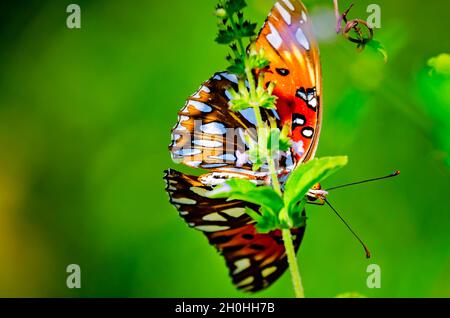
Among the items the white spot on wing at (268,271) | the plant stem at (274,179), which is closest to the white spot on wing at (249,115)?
the white spot on wing at (268,271)

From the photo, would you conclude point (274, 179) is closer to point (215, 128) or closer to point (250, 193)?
point (250, 193)

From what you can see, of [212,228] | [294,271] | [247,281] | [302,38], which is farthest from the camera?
[302,38]

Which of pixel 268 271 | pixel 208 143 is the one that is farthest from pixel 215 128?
pixel 268 271

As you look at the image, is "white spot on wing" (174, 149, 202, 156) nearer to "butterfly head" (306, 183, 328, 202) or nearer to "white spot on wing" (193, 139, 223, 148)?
"white spot on wing" (193, 139, 223, 148)

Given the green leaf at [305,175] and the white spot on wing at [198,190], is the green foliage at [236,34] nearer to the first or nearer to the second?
the green leaf at [305,175]

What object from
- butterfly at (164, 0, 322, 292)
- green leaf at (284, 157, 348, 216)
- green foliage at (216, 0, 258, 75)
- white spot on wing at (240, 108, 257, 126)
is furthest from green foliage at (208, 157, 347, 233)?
white spot on wing at (240, 108, 257, 126)

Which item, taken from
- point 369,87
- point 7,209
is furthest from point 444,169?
point 7,209

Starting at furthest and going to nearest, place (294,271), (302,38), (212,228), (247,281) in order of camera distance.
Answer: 1. (302,38)
2. (212,228)
3. (247,281)
4. (294,271)

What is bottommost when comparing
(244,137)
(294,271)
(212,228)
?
(294,271)

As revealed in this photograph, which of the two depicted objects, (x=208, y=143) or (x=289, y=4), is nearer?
(x=289, y=4)
